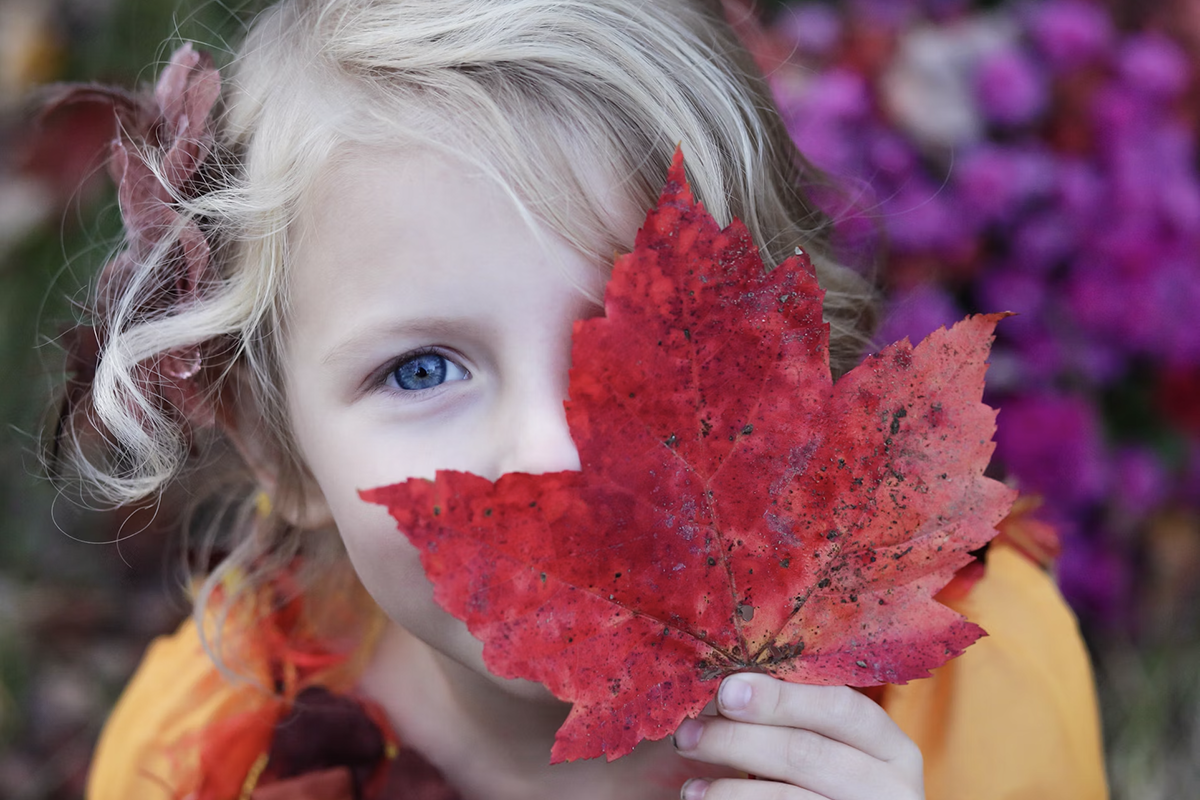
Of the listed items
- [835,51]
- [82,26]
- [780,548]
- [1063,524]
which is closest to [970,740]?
[780,548]

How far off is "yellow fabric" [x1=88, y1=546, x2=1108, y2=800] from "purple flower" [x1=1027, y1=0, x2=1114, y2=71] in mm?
851

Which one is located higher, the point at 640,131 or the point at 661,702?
the point at 640,131

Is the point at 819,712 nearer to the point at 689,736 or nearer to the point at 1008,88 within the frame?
the point at 689,736

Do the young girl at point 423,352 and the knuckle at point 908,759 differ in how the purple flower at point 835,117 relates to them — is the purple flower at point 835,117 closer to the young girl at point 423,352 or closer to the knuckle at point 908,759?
the young girl at point 423,352

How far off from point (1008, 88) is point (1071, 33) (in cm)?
14

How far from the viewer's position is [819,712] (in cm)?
66

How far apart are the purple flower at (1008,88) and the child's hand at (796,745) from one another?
1.17m

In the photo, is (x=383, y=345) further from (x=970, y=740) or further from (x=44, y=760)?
(x=44, y=760)

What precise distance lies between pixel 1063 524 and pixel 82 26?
7.08 ft

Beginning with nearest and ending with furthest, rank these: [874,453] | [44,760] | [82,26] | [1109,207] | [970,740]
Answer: [874,453] < [970,740] < [1109,207] < [44,760] < [82,26]

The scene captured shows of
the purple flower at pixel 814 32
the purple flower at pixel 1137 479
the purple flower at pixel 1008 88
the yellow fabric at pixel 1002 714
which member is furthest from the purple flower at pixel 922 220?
the yellow fabric at pixel 1002 714

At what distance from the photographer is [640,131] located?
30.6 inches

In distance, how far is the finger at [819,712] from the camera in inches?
24.3

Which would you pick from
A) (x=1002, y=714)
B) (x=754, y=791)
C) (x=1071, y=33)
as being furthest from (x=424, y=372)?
(x=1071, y=33)
